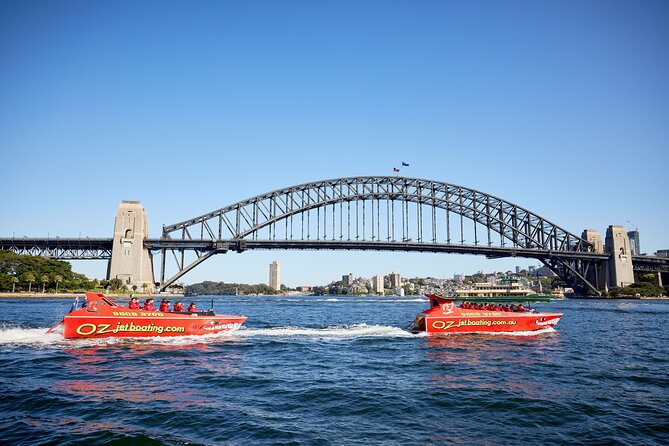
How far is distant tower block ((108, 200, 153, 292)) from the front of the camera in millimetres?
86688


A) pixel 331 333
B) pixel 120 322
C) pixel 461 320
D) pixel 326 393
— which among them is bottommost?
pixel 326 393

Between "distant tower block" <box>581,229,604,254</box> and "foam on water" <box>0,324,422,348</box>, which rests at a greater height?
"distant tower block" <box>581,229,604,254</box>

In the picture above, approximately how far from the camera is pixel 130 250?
8800 centimetres

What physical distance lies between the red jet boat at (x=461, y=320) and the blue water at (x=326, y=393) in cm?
364

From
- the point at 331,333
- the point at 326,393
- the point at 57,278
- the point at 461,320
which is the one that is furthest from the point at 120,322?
the point at 57,278

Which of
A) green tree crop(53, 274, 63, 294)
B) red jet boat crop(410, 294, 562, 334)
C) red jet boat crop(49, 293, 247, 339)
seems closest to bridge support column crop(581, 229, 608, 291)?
red jet boat crop(410, 294, 562, 334)

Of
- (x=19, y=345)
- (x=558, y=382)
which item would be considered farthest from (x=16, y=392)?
(x=558, y=382)

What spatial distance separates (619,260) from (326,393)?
11317 centimetres

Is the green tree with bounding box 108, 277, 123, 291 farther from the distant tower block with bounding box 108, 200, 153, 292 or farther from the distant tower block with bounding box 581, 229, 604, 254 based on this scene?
the distant tower block with bounding box 581, 229, 604, 254

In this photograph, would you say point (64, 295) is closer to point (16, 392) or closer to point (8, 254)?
point (8, 254)

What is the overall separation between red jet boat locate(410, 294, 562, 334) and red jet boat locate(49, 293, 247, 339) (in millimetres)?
12567

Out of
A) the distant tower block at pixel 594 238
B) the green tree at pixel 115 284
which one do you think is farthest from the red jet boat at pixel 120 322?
the distant tower block at pixel 594 238

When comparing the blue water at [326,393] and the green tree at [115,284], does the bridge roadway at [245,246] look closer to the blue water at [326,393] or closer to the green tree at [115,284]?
the green tree at [115,284]

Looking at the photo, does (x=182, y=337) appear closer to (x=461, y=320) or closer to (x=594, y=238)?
(x=461, y=320)
